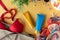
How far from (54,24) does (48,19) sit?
54mm

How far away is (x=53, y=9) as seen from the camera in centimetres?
136

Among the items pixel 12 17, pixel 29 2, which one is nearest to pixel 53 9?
pixel 29 2

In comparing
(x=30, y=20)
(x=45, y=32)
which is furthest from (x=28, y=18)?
(x=45, y=32)

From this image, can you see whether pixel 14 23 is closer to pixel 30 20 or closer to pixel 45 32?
pixel 30 20

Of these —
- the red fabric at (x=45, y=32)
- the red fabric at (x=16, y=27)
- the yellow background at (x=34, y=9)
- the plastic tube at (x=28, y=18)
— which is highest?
the yellow background at (x=34, y=9)

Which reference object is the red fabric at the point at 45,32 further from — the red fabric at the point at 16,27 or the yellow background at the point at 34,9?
the red fabric at the point at 16,27

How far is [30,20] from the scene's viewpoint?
1.39 m

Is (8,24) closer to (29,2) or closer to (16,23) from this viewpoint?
Answer: (16,23)

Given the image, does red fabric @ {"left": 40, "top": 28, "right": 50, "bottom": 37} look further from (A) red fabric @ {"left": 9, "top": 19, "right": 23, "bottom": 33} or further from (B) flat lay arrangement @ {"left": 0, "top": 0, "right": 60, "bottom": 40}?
(A) red fabric @ {"left": 9, "top": 19, "right": 23, "bottom": 33}

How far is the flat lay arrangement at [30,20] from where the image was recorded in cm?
135

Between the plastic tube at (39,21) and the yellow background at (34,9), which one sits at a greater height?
the yellow background at (34,9)

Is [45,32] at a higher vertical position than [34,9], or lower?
lower

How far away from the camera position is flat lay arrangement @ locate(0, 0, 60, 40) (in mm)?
1348

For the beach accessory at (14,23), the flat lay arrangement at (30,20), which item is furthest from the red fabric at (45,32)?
the beach accessory at (14,23)
